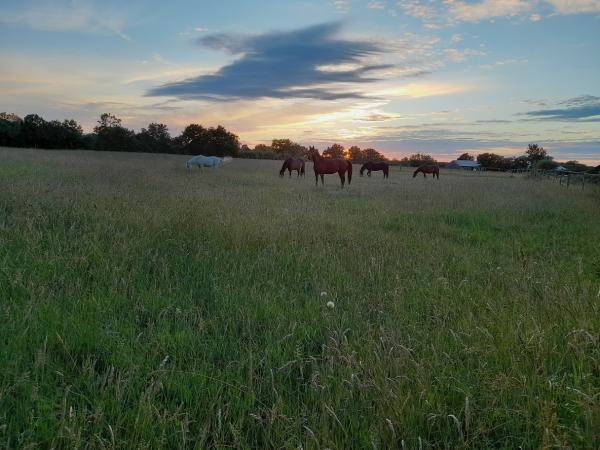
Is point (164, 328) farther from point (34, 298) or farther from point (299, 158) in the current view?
point (299, 158)

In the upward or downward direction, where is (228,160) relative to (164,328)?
upward

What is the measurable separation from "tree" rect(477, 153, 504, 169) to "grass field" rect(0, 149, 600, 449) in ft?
365

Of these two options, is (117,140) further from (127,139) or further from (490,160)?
(490,160)

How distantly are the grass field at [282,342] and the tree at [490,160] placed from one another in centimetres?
11133

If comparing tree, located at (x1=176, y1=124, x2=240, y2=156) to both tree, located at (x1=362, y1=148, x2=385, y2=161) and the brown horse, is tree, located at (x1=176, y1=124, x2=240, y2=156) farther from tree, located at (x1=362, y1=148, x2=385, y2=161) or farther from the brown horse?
the brown horse

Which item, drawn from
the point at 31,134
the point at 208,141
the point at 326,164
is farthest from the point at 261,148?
the point at 326,164

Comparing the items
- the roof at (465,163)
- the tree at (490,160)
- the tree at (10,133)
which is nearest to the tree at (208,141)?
the tree at (10,133)

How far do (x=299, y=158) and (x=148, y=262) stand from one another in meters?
27.8

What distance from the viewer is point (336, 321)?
157 inches

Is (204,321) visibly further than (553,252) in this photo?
No

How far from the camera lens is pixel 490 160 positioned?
111 metres

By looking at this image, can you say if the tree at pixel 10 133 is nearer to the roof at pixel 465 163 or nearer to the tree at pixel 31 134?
the tree at pixel 31 134

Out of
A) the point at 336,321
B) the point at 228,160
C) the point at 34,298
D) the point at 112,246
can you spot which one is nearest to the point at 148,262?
the point at 112,246

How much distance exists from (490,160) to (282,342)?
120862mm
